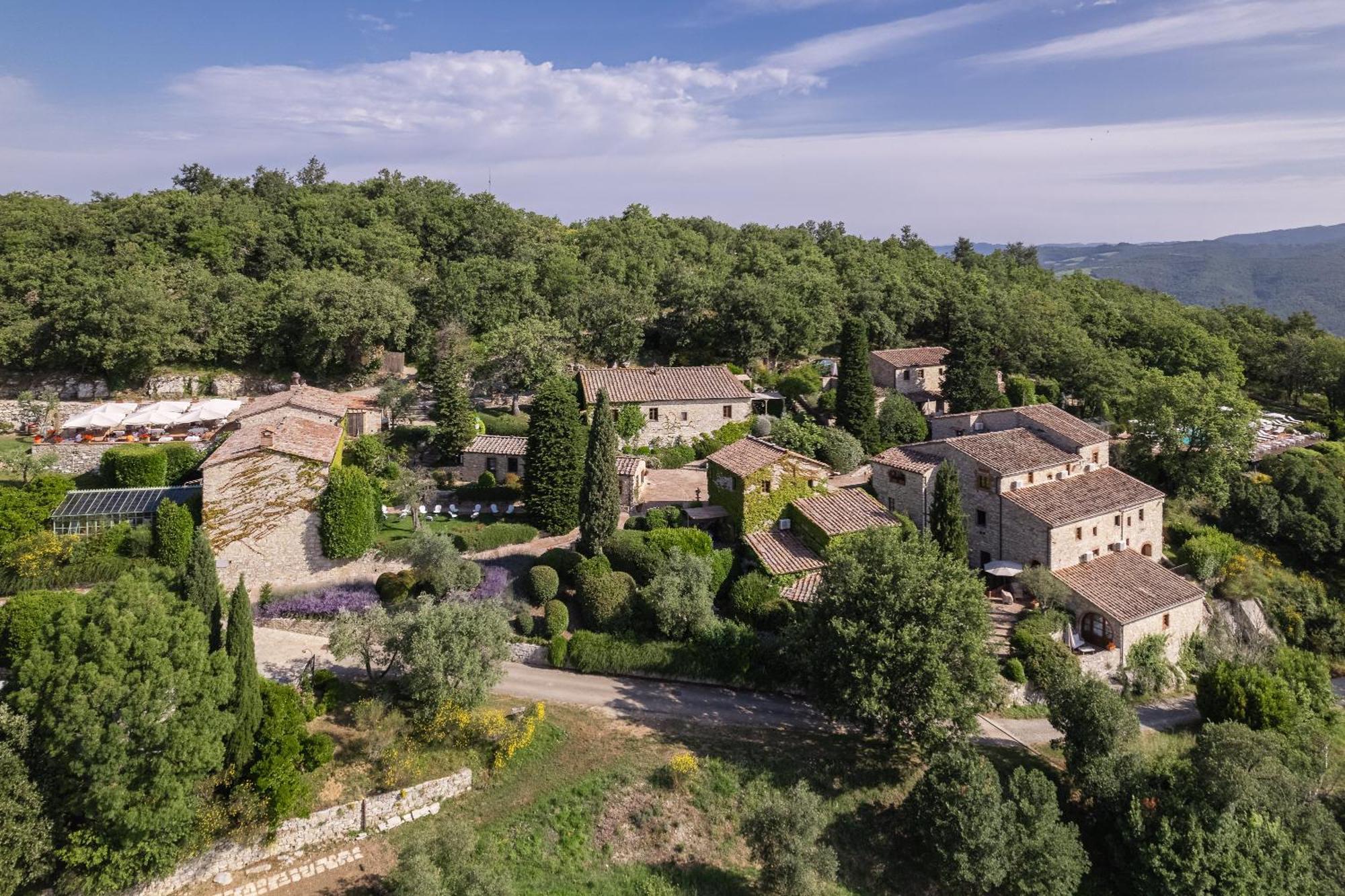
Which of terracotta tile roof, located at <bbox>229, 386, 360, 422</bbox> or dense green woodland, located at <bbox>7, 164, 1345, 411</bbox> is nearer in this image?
terracotta tile roof, located at <bbox>229, 386, 360, 422</bbox>

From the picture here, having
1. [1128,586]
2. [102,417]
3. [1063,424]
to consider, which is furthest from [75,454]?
[1063,424]

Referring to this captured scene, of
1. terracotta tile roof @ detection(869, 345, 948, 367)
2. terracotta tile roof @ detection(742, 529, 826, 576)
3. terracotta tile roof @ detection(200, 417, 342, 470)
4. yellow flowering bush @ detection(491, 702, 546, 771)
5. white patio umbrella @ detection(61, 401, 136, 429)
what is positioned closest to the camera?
yellow flowering bush @ detection(491, 702, 546, 771)

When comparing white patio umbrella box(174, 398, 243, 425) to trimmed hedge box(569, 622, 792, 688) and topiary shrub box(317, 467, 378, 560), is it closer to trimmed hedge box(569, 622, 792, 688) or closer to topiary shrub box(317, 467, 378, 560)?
topiary shrub box(317, 467, 378, 560)

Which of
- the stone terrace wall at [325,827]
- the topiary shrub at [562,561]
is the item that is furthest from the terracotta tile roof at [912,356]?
the stone terrace wall at [325,827]

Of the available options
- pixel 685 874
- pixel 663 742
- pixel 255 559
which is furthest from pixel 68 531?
pixel 685 874

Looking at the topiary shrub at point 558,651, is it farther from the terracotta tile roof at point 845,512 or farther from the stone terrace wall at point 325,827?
the terracotta tile roof at point 845,512

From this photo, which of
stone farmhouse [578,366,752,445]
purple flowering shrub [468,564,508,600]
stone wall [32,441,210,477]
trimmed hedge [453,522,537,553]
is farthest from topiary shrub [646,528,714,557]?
stone wall [32,441,210,477]

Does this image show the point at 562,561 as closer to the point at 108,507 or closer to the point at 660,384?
the point at 108,507
